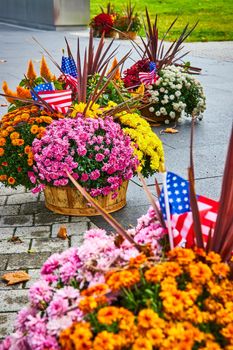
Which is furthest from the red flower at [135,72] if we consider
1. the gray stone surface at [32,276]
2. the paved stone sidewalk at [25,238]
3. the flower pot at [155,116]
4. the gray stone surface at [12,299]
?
the gray stone surface at [12,299]

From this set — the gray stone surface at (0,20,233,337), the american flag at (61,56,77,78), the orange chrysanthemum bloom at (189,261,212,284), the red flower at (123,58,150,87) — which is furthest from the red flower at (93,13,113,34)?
the orange chrysanthemum bloom at (189,261,212,284)

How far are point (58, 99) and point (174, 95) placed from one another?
3.22m

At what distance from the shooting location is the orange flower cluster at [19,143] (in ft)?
15.6

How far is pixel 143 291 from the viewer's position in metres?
1.97

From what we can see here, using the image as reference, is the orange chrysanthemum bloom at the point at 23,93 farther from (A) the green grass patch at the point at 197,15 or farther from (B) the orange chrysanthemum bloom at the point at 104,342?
(A) the green grass patch at the point at 197,15

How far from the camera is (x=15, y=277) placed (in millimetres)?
3707

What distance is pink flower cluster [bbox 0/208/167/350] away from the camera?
78.9 inches

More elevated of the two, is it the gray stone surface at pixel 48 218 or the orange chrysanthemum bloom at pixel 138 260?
the orange chrysanthemum bloom at pixel 138 260

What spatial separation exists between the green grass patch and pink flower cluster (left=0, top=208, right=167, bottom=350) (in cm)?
1588

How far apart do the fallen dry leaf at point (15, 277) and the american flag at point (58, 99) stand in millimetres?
1565

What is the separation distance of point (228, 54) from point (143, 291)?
45.3 ft

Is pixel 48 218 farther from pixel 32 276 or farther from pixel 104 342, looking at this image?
pixel 104 342

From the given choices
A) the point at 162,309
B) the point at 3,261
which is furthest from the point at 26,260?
the point at 162,309

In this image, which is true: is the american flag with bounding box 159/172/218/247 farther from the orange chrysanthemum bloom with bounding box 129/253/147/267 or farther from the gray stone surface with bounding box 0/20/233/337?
the gray stone surface with bounding box 0/20/233/337
